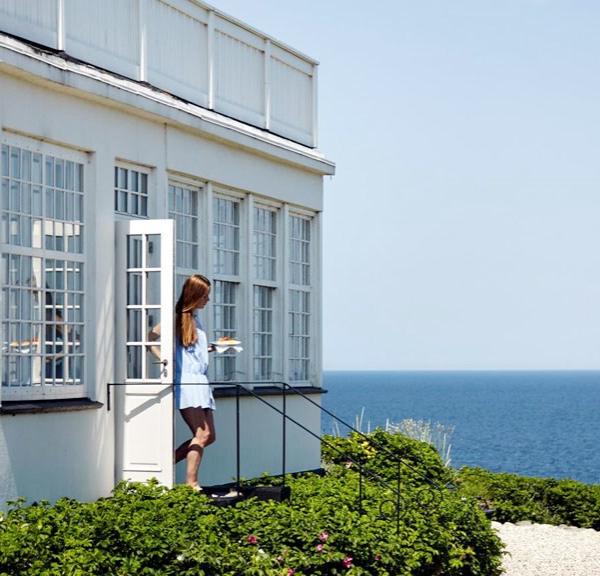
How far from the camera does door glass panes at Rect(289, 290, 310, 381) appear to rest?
18031 mm

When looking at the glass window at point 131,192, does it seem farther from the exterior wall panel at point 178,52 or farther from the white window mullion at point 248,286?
the white window mullion at point 248,286

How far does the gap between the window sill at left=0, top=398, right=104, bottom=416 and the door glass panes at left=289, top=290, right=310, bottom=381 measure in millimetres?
4920

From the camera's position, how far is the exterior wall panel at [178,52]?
15.0m

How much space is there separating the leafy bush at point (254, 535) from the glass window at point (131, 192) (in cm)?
275

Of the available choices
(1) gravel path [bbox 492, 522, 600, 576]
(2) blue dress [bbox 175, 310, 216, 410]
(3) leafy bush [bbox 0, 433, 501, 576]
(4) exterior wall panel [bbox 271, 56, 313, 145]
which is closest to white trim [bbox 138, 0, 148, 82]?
(2) blue dress [bbox 175, 310, 216, 410]

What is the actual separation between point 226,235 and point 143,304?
2889 mm

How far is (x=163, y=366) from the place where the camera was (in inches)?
535

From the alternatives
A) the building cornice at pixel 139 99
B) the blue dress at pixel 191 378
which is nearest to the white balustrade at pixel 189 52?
the building cornice at pixel 139 99

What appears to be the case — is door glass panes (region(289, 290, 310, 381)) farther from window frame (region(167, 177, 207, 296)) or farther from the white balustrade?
window frame (region(167, 177, 207, 296))

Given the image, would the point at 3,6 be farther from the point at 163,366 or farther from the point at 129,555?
the point at 129,555

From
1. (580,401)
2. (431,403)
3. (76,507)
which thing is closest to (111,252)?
(76,507)

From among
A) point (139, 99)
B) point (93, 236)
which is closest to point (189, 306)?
point (93, 236)

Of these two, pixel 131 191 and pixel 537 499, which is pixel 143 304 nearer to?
pixel 131 191

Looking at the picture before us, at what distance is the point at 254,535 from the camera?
1202cm
